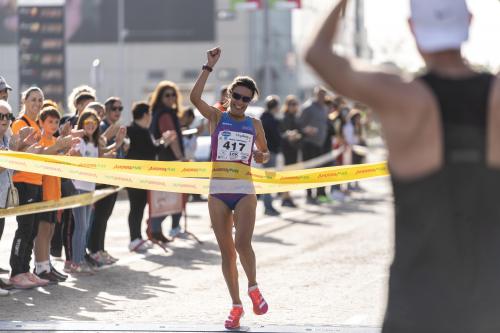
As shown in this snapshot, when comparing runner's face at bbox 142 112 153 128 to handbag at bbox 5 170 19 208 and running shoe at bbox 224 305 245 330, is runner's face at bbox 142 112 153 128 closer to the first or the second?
A: handbag at bbox 5 170 19 208

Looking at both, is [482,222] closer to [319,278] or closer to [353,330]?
[353,330]

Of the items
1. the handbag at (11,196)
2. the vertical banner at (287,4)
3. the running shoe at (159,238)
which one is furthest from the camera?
the vertical banner at (287,4)

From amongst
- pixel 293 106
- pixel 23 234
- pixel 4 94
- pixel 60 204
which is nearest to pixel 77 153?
pixel 60 204

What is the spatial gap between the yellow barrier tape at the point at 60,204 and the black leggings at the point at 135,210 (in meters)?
1.10

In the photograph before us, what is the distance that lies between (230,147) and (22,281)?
3.24 meters

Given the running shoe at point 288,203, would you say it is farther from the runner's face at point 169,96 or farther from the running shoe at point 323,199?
the runner's face at point 169,96

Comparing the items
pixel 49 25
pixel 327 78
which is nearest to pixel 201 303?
pixel 327 78

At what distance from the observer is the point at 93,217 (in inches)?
522

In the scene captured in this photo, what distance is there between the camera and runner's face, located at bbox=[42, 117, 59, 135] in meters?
11.5

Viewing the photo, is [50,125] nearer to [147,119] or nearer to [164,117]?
[147,119]

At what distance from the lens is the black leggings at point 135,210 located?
48.0 ft

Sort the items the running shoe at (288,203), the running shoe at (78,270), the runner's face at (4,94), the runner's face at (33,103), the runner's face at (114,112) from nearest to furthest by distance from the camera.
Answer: the runner's face at (4,94)
the runner's face at (33,103)
the running shoe at (78,270)
the runner's face at (114,112)
the running shoe at (288,203)

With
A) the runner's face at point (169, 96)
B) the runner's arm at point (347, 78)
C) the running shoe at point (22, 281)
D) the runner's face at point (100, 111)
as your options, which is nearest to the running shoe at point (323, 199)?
the runner's face at point (169, 96)

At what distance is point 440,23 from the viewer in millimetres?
3973
